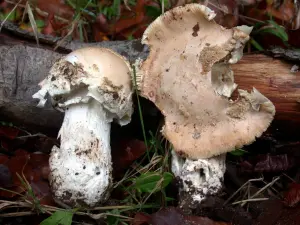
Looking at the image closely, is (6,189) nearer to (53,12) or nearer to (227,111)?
(227,111)

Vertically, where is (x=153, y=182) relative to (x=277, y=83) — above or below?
below

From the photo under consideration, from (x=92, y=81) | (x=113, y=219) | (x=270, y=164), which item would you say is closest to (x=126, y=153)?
(x=113, y=219)

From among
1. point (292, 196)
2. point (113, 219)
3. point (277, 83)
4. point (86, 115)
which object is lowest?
point (113, 219)

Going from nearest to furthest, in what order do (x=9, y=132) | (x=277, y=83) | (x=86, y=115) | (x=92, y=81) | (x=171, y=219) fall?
(x=171, y=219) < (x=92, y=81) < (x=86, y=115) < (x=277, y=83) < (x=9, y=132)

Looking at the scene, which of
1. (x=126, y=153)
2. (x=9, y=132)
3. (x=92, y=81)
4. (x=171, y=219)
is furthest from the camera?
(x=9, y=132)

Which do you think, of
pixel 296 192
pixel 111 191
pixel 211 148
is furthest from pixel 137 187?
pixel 296 192

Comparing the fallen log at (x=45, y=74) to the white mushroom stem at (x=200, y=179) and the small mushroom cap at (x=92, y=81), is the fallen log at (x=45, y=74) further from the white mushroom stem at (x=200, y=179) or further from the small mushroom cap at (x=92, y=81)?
the white mushroom stem at (x=200, y=179)

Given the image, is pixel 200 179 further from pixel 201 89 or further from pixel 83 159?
pixel 83 159
